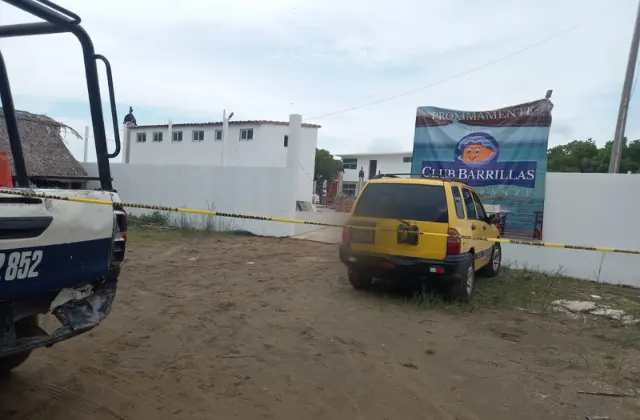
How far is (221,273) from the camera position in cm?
771

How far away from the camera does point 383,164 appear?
39094mm

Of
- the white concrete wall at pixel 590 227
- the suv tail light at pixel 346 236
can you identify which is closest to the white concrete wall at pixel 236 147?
the white concrete wall at pixel 590 227

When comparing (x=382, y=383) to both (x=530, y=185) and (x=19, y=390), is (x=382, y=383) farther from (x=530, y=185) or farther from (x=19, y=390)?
(x=530, y=185)

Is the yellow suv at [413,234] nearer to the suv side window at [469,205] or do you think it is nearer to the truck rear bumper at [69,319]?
the suv side window at [469,205]

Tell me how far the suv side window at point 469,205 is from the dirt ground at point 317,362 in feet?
4.59

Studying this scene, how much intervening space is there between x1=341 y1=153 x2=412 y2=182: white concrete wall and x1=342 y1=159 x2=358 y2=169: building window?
1.15ft

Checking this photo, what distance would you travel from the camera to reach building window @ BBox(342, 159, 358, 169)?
41.2m

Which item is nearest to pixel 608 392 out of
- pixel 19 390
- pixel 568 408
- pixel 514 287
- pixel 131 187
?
pixel 568 408

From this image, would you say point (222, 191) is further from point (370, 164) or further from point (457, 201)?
point (370, 164)

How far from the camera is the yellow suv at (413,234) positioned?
5.78m

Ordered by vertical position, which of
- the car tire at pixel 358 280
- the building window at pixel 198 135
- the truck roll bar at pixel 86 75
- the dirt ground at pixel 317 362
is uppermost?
the building window at pixel 198 135

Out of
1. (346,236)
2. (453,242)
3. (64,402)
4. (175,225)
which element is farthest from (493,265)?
(175,225)

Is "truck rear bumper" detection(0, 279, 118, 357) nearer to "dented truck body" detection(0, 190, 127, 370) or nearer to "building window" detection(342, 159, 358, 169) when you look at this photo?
"dented truck body" detection(0, 190, 127, 370)

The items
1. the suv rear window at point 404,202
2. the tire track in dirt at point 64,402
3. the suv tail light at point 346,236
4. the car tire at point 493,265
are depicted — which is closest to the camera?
the tire track in dirt at point 64,402
